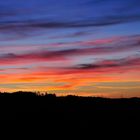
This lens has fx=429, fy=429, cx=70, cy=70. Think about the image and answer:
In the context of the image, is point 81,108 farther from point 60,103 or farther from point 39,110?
point 39,110

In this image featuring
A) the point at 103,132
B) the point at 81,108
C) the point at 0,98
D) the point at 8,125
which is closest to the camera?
the point at 8,125

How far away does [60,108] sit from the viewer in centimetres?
2797

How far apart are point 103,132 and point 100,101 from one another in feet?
33.0

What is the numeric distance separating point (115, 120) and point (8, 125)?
7.83 meters

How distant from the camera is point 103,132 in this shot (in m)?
24.3

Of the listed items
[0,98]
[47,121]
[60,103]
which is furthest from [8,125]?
[60,103]

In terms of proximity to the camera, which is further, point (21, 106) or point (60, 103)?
point (60, 103)

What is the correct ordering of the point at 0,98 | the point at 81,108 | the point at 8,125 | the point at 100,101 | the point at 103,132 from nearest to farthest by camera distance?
1. the point at 8,125
2. the point at 103,132
3. the point at 0,98
4. the point at 81,108
5. the point at 100,101

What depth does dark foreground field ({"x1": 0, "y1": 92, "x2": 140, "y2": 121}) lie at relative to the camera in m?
25.0

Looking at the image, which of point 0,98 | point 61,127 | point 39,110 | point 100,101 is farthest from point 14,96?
point 100,101

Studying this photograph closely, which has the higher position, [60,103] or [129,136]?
[60,103]

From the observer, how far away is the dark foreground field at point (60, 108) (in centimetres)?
2501

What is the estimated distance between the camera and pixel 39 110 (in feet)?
85.3

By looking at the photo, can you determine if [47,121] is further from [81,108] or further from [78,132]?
[81,108]
